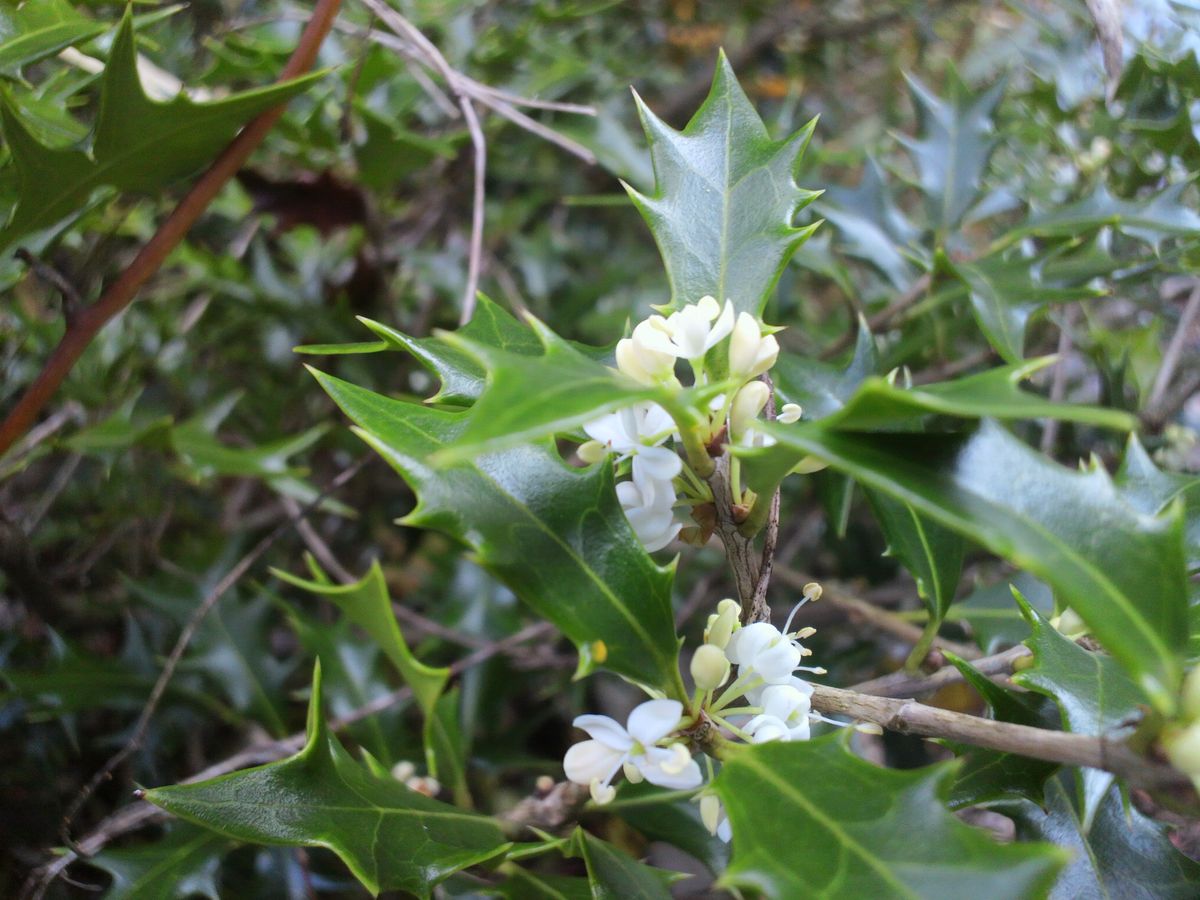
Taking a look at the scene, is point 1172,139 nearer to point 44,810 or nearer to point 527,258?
point 527,258

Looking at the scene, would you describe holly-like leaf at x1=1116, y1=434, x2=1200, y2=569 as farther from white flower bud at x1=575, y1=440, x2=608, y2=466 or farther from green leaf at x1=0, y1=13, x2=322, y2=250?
green leaf at x1=0, y1=13, x2=322, y2=250

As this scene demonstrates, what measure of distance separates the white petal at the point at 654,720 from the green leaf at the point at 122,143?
22.1 inches

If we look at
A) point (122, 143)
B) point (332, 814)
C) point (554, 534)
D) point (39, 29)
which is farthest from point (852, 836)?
point (39, 29)

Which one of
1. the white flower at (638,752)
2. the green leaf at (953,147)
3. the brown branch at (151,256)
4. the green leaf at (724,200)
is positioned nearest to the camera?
the white flower at (638,752)

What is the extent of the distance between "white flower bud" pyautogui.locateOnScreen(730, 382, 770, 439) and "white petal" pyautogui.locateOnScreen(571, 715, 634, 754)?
0.20 metres

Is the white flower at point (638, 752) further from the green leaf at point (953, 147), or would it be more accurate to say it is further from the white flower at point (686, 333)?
the green leaf at point (953, 147)

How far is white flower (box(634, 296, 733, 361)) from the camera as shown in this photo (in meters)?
0.52

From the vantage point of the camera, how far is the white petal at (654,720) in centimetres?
50

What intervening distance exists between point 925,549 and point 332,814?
0.52 metres

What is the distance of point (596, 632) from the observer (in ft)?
1.71

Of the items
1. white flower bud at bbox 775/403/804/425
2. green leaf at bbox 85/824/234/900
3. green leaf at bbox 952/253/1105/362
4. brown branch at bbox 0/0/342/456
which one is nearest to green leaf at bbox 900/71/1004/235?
green leaf at bbox 952/253/1105/362

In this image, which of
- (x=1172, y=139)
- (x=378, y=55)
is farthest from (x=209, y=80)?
(x=1172, y=139)

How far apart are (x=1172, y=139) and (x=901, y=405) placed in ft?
2.70

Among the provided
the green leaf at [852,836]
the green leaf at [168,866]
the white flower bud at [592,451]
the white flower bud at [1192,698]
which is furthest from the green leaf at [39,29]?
the white flower bud at [1192,698]
